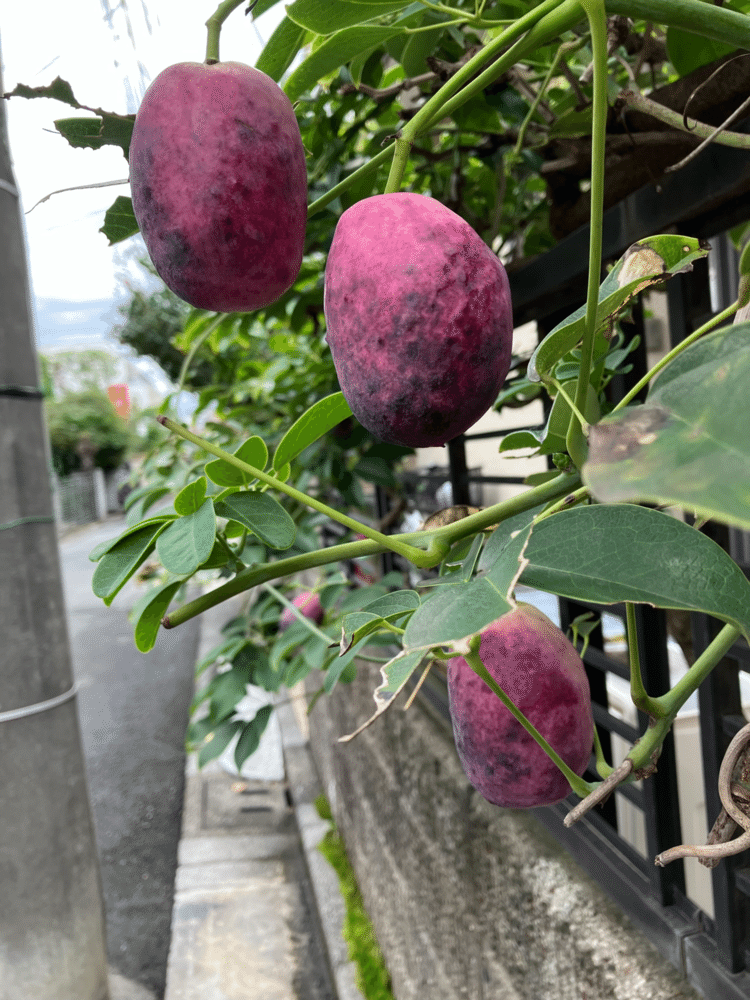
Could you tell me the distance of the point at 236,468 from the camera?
0.38 meters

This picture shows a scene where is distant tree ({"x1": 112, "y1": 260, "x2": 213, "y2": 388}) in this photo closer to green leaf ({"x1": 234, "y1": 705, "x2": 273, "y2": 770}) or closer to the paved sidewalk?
the paved sidewalk

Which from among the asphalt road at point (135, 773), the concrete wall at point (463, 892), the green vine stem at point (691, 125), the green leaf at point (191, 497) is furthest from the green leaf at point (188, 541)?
the asphalt road at point (135, 773)

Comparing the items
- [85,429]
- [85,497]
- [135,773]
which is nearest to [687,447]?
[135,773]

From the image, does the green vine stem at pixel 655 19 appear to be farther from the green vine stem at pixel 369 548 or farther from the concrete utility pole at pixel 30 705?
the concrete utility pole at pixel 30 705

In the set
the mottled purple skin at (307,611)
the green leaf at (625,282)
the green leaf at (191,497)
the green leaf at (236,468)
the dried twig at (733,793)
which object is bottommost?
the mottled purple skin at (307,611)

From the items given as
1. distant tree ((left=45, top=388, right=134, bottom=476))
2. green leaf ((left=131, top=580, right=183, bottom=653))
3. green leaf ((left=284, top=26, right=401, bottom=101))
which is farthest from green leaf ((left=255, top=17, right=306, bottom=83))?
→ distant tree ((left=45, top=388, right=134, bottom=476))

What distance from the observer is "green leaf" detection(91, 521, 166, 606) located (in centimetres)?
33

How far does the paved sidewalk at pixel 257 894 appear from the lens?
185 centimetres

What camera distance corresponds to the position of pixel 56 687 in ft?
4.67

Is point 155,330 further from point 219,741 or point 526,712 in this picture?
point 526,712

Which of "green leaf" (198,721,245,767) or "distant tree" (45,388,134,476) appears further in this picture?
"distant tree" (45,388,134,476)

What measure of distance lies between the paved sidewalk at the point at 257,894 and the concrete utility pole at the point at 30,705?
1.45 feet

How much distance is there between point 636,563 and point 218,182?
169 mm

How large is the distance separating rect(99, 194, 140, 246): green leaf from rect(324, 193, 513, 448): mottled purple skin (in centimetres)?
13
